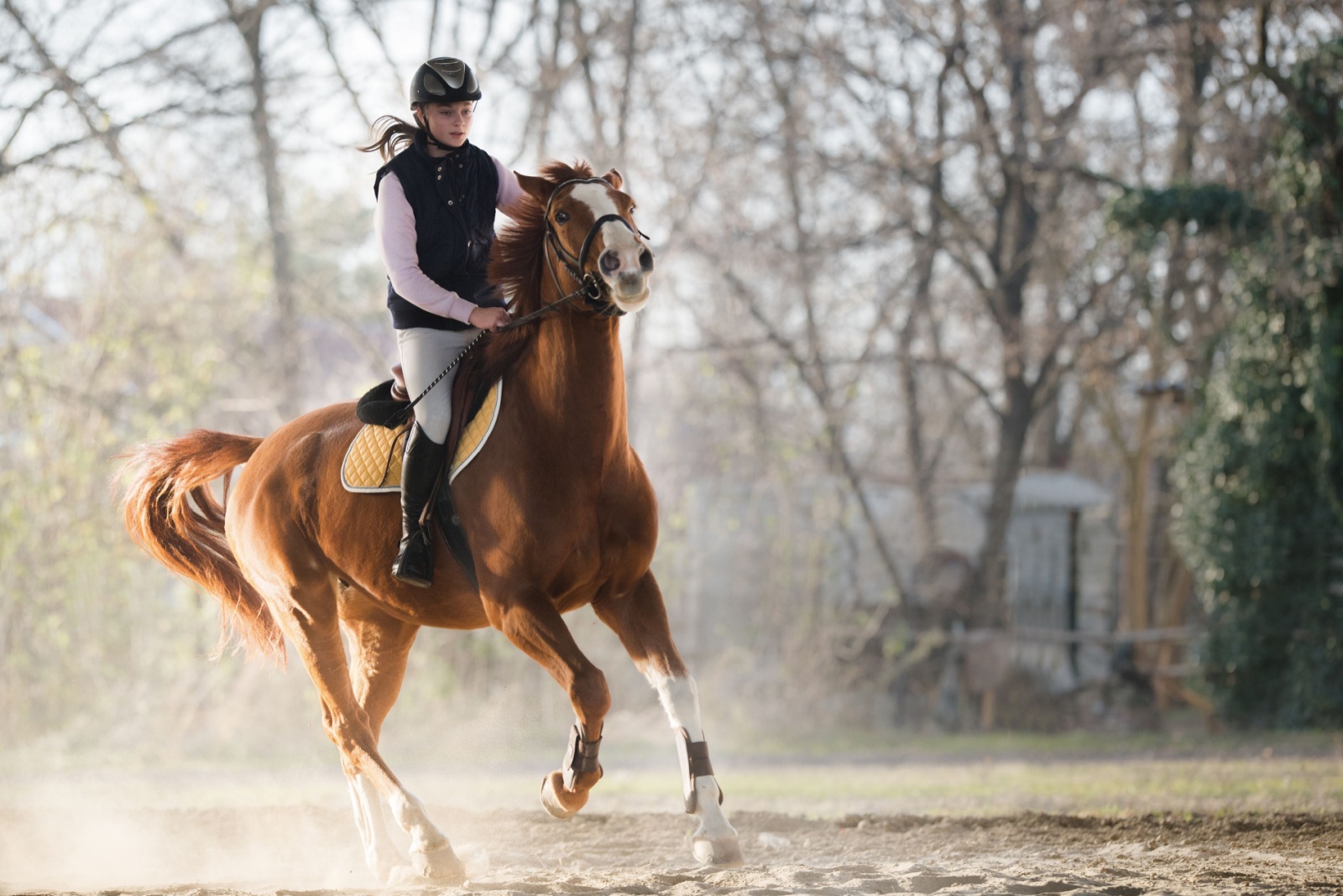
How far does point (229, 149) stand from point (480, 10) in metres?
3.19

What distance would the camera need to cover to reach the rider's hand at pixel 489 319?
4520 millimetres

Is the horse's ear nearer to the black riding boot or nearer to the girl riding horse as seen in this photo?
the girl riding horse

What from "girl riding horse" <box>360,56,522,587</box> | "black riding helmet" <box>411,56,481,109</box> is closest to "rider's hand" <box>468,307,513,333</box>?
→ "girl riding horse" <box>360,56,522,587</box>

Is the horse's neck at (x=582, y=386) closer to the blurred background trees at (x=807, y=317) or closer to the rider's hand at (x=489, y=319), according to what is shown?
the rider's hand at (x=489, y=319)

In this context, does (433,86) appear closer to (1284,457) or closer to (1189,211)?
(1189,211)

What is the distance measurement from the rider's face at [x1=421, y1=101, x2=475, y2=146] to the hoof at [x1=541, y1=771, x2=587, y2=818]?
2.29m

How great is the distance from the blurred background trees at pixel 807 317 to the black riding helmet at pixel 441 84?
27.3 feet

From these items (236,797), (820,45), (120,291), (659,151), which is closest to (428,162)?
(236,797)

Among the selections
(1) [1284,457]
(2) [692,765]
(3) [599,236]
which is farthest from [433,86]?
(1) [1284,457]

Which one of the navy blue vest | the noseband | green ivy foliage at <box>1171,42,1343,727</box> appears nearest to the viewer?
the noseband

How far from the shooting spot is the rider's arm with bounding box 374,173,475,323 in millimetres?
4562

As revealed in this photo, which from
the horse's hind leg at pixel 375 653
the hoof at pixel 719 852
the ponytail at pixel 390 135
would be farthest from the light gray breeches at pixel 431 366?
the hoof at pixel 719 852

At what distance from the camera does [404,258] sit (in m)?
4.59

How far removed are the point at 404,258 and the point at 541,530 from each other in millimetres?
1117
